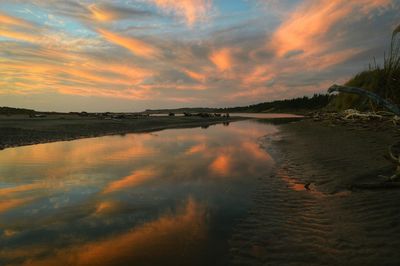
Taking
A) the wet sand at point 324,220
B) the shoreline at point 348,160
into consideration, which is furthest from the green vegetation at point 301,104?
the wet sand at point 324,220

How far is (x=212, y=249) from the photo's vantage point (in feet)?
15.2

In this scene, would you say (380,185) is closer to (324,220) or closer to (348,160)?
(324,220)

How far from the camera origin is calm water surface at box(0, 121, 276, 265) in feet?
14.9

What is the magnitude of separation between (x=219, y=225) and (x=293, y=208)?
1.71 metres

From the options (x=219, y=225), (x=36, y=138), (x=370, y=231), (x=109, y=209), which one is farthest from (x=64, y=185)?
(x=36, y=138)

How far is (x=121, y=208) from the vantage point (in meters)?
6.59

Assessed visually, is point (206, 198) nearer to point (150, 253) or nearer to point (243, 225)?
→ point (243, 225)

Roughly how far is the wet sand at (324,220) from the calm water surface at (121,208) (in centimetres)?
41

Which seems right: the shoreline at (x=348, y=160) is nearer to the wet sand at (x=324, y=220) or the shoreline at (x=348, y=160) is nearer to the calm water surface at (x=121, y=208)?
the wet sand at (x=324, y=220)

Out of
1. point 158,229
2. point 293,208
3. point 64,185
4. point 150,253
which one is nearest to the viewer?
point 150,253

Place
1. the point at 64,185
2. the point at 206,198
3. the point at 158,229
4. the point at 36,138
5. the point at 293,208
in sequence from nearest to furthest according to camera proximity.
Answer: the point at 158,229 < the point at 293,208 < the point at 206,198 < the point at 64,185 < the point at 36,138

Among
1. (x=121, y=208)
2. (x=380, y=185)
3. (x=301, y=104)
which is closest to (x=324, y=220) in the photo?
(x=380, y=185)

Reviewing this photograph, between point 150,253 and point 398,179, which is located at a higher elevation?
point 398,179

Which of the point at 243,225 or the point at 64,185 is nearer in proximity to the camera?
the point at 243,225
